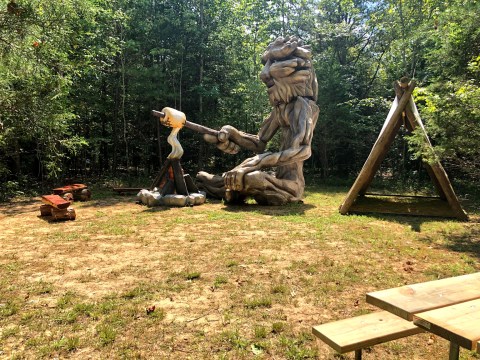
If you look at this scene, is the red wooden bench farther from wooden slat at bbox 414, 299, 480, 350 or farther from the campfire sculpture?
wooden slat at bbox 414, 299, 480, 350

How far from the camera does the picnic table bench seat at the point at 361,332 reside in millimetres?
1759

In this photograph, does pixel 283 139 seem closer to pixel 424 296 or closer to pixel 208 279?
pixel 208 279

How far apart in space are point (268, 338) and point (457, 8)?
22.7ft

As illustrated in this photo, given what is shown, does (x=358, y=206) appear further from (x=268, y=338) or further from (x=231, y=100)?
(x=231, y=100)

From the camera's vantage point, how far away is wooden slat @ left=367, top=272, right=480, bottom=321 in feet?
5.61

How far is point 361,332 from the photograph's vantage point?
1876mm

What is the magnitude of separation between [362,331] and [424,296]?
370 millimetres

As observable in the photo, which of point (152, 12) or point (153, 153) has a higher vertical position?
point (152, 12)

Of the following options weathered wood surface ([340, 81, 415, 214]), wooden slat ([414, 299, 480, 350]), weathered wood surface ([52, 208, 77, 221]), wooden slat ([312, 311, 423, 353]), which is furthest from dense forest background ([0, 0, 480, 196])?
wooden slat ([414, 299, 480, 350])

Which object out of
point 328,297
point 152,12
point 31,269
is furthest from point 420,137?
point 152,12

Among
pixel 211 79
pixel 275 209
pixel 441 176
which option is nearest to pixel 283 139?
pixel 275 209

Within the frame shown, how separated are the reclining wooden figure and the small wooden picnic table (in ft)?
18.7

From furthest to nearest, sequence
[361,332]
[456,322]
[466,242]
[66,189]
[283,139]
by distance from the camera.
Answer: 1. [283,139]
2. [66,189]
3. [466,242]
4. [361,332]
5. [456,322]

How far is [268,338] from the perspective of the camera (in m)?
2.46
